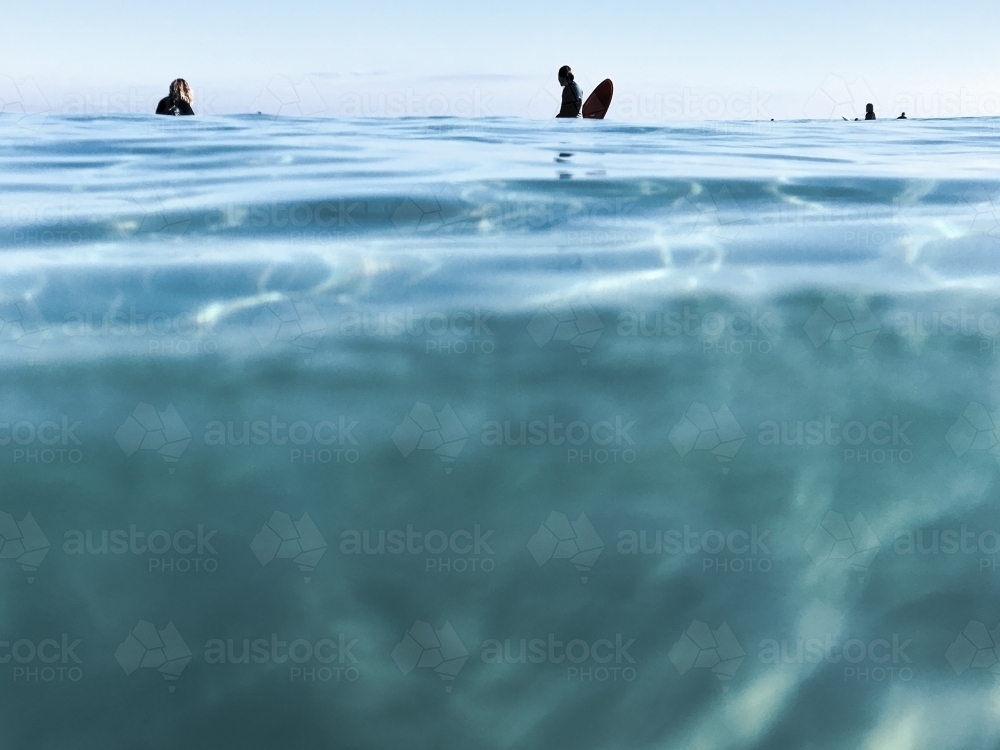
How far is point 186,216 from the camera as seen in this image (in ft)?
11.0

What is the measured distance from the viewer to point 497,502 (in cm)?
209

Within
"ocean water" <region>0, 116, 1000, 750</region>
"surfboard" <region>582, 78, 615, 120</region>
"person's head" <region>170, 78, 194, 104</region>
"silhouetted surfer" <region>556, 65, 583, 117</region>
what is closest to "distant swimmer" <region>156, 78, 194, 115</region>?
"person's head" <region>170, 78, 194, 104</region>

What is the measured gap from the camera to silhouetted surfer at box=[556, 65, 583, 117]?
38.2 feet

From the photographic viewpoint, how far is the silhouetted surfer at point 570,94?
458 inches

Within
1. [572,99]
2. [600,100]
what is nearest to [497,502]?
[572,99]

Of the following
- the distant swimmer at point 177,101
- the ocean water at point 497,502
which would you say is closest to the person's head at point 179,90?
the distant swimmer at point 177,101

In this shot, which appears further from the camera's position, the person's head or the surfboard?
the surfboard

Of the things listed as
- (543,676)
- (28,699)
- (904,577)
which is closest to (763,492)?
(904,577)

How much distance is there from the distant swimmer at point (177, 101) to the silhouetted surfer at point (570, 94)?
4.68 m

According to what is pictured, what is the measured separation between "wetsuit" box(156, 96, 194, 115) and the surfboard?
5.47 metres

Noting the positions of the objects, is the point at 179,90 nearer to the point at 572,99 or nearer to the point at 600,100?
the point at 572,99

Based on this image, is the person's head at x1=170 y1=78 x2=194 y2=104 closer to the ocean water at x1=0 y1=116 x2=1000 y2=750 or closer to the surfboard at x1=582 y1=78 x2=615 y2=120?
the surfboard at x1=582 y1=78 x2=615 y2=120

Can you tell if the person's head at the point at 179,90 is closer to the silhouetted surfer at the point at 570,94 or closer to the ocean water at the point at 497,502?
the silhouetted surfer at the point at 570,94

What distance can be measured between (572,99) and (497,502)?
1036 cm
